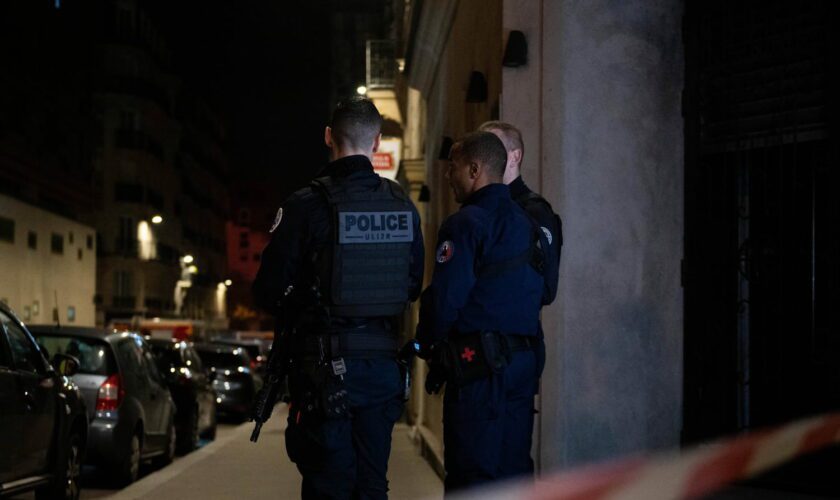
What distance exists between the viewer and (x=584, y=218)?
26.8ft

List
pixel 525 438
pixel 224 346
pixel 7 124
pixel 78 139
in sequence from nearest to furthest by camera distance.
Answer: pixel 525 438
pixel 224 346
pixel 7 124
pixel 78 139

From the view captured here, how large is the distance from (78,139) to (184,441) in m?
45.1

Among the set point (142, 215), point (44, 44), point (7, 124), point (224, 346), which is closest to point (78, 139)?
point (44, 44)

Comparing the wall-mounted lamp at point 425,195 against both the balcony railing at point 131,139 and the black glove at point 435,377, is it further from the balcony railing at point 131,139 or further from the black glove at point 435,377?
the balcony railing at point 131,139

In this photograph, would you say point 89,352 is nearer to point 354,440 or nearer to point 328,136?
point 328,136

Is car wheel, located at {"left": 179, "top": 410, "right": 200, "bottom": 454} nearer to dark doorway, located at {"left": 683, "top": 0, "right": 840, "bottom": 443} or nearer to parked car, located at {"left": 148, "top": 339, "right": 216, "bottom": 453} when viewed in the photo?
parked car, located at {"left": 148, "top": 339, "right": 216, "bottom": 453}

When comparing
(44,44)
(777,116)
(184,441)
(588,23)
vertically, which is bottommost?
(184,441)

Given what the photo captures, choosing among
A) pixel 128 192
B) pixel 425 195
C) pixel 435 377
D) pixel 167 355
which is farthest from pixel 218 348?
pixel 128 192

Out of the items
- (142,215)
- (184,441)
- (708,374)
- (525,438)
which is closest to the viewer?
(525,438)

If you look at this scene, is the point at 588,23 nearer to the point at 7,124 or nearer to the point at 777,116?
the point at 777,116

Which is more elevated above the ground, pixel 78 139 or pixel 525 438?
pixel 78 139

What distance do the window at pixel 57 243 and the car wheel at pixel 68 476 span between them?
41922 mm

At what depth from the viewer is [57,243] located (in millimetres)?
52219

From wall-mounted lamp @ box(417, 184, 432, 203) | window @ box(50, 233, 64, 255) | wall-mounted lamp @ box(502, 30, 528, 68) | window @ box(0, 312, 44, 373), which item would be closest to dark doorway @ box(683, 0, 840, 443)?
wall-mounted lamp @ box(502, 30, 528, 68)
